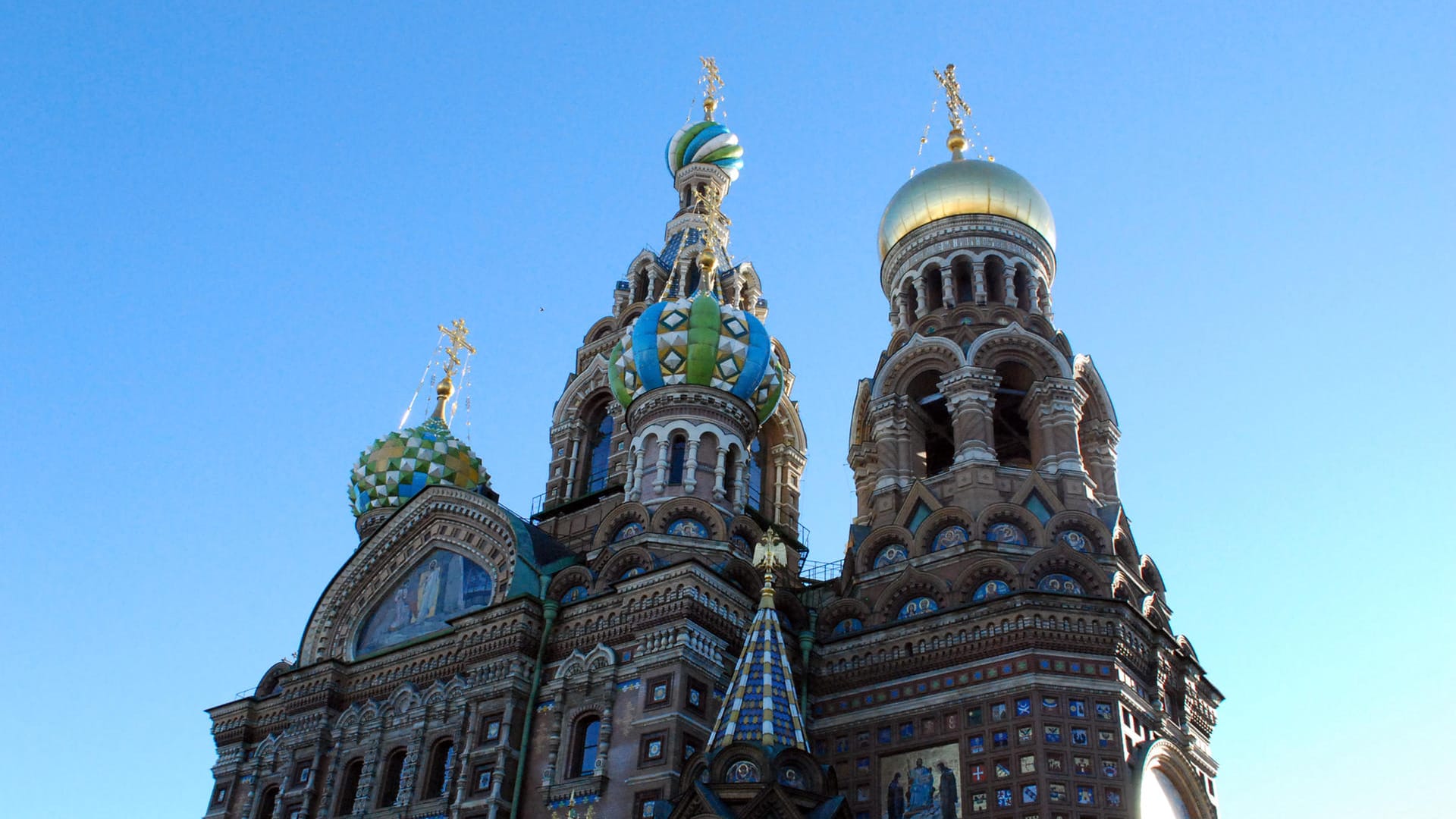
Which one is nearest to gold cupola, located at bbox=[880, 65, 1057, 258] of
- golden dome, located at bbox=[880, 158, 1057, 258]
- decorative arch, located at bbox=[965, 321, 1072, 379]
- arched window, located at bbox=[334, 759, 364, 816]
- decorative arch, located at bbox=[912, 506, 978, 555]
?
golden dome, located at bbox=[880, 158, 1057, 258]

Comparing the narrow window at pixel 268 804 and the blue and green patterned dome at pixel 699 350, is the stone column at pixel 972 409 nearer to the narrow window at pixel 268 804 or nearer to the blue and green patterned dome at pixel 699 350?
the blue and green patterned dome at pixel 699 350

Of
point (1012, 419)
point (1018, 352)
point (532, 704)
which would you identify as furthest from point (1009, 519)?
point (532, 704)

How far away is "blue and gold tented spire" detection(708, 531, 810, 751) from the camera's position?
1222 cm

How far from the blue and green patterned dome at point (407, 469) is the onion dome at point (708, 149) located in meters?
Answer: 7.09

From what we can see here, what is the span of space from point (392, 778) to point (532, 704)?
2138 millimetres

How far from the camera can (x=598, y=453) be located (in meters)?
21.5

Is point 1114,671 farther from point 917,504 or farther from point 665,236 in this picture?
point 665,236

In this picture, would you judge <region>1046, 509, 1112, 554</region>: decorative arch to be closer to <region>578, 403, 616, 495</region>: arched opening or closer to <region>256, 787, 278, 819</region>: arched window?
<region>578, 403, 616, 495</region>: arched opening

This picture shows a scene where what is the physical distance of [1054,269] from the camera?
768 inches

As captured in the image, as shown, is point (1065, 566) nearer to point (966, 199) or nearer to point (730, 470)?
point (730, 470)

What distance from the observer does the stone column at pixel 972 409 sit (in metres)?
16.6

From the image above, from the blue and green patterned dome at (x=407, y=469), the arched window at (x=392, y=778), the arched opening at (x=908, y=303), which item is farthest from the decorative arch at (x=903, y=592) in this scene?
the blue and green patterned dome at (x=407, y=469)

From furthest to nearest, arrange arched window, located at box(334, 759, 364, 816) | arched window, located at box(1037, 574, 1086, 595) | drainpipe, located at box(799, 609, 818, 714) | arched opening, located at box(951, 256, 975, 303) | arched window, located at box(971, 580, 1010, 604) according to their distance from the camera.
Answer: arched opening, located at box(951, 256, 975, 303)
arched window, located at box(334, 759, 364, 816)
drainpipe, located at box(799, 609, 818, 714)
arched window, located at box(971, 580, 1010, 604)
arched window, located at box(1037, 574, 1086, 595)

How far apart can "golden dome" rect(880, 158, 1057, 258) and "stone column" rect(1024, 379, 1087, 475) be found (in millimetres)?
2869
